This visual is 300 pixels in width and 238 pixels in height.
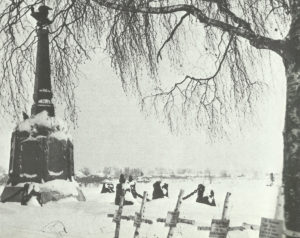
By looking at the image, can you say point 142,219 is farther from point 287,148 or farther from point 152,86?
point 287,148

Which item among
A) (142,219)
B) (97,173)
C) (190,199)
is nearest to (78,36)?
(97,173)

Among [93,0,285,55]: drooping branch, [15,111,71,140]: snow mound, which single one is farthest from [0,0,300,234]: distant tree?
[15,111,71,140]: snow mound

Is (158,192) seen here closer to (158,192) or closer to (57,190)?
(158,192)

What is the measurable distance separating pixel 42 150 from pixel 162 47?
3685mm

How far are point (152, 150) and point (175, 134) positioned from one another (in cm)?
51

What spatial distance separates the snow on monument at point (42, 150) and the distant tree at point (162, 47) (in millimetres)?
1312

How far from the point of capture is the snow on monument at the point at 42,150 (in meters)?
8.63

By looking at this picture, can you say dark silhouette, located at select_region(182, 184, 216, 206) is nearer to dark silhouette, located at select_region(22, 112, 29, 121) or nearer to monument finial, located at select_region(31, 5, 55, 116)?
monument finial, located at select_region(31, 5, 55, 116)

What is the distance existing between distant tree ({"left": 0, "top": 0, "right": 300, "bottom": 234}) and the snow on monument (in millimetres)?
1312

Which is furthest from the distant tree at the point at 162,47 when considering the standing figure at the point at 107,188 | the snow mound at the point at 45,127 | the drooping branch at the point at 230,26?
the standing figure at the point at 107,188

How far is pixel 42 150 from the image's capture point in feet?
29.1

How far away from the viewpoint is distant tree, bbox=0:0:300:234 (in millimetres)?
6027

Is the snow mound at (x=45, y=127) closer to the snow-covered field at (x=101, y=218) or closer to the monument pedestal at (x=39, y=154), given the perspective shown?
the monument pedestal at (x=39, y=154)

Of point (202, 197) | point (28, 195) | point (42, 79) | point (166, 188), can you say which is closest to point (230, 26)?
point (42, 79)
